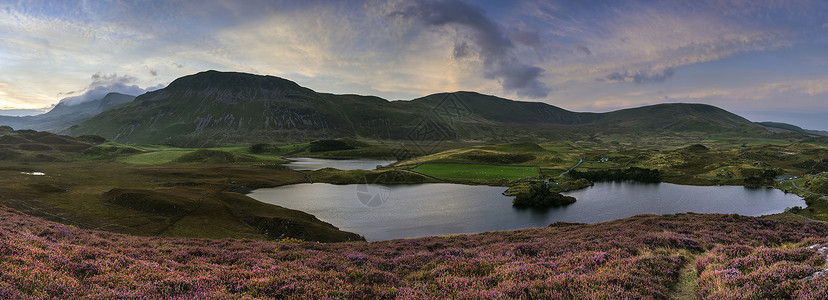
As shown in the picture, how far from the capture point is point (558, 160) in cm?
13250

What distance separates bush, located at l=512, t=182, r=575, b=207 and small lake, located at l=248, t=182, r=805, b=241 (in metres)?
2.02

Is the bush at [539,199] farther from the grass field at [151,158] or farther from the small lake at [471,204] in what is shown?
the grass field at [151,158]

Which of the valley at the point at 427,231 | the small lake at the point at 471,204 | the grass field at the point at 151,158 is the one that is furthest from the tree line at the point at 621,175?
the grass field at the point at 151,158

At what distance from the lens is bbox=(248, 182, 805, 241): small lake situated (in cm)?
5234

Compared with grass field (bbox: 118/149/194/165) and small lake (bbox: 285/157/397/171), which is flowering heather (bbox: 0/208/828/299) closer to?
small lake (bbox: 285/157/397/171)

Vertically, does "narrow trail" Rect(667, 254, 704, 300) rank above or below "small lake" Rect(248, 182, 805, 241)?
above

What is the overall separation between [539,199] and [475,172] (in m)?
41.7

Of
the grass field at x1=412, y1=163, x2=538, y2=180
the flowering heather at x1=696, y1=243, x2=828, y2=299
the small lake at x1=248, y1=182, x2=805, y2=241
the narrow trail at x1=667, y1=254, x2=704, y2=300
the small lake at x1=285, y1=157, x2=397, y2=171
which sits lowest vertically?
the small lake at x1=248, y1=182, x2=805, y2=241

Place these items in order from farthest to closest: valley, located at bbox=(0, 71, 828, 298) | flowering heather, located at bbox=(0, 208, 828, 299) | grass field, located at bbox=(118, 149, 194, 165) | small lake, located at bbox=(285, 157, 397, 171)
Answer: small lake, located at bbox=(285, 157, 397, 171) → grass field, located at bbox=(118, 149, 194, 165) → valley, located at bbox=(0, 71, 828, 298) → flowering heather, located at bbox=(0, 208, 828, 299)

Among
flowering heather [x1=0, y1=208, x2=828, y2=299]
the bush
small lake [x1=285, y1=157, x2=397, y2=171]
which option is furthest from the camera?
small lake [x1=285, y1=157, x2=397, y2=171]

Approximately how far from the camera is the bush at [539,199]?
64938 mm

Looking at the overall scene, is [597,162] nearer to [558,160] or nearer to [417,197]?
[558,160]

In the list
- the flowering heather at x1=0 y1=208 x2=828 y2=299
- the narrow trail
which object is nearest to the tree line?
the flowering heather at x1=0 y1=208 x2=828 y2=299

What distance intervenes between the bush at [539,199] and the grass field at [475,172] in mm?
30000
